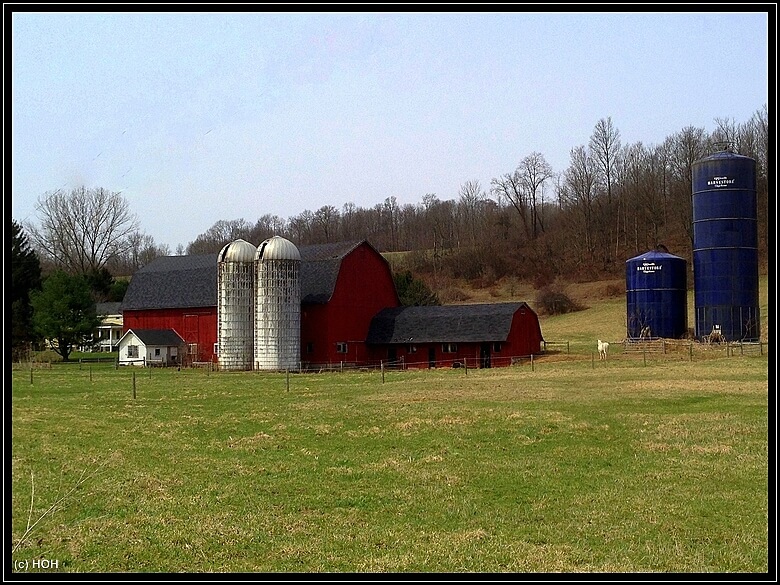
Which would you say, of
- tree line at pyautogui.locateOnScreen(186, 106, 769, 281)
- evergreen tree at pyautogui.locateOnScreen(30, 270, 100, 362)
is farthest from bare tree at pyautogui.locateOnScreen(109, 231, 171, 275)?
tree line at pyautogui.locateOnScreen(186, 106, 769, 281)

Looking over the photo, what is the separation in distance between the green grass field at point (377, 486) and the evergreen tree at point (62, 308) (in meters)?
0.22

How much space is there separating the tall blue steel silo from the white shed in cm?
2917

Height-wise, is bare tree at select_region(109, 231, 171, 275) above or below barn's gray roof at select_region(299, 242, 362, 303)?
below

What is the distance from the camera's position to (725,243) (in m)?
37.8

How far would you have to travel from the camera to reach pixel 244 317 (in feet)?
135

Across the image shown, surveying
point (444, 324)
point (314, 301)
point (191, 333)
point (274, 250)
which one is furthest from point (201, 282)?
point (444, 324)

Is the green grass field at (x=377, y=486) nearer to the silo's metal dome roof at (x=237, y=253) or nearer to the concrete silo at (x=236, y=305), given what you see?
the concrete silo at (x=236, y=305)

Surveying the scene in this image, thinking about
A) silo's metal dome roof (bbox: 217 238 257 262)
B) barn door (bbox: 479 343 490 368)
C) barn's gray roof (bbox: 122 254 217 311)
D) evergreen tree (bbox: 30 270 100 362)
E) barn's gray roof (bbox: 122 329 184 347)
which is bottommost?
barn door (bbox: 479 343 490 368)

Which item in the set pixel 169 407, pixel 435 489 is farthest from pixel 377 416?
pixel 435 489

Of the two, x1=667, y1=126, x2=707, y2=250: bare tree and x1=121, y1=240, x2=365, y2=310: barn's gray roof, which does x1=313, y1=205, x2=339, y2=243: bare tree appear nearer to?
x1=121, y1=240, x2=365, y2=310: barn's gray roof

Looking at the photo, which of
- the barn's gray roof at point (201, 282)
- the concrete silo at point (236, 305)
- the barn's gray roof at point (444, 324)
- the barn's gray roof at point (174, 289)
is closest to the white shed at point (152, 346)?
the barn's gray roof at point (201, 282)

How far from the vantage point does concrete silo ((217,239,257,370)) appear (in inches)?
1588

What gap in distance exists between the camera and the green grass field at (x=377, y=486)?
20.0ft
